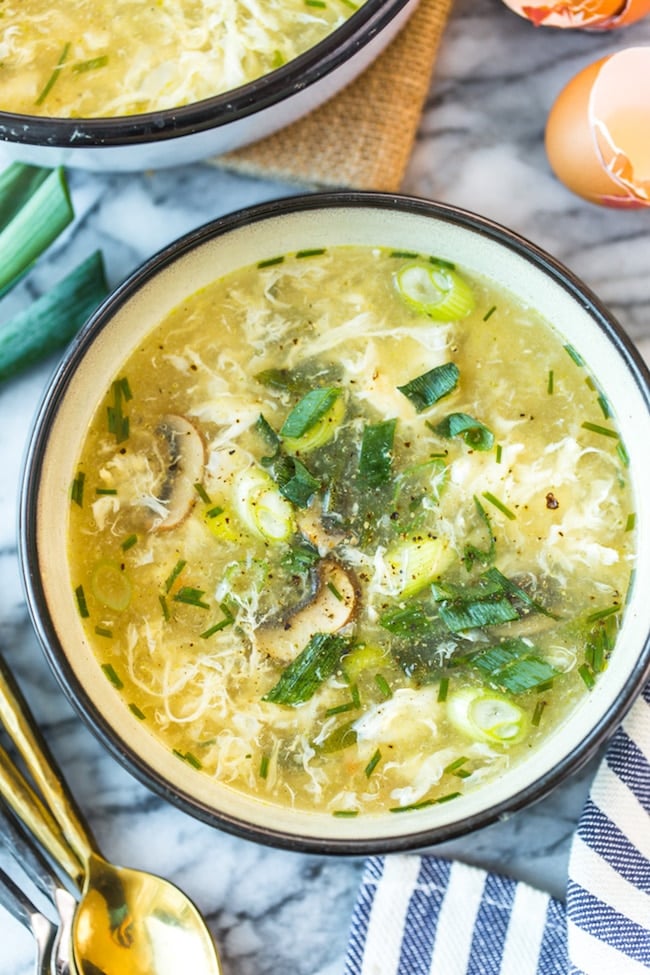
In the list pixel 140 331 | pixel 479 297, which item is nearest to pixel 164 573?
pixel 140 331

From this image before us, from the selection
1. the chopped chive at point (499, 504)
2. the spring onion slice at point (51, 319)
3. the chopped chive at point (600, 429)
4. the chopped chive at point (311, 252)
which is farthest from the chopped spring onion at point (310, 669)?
the spring onion slice at point (51, 319)

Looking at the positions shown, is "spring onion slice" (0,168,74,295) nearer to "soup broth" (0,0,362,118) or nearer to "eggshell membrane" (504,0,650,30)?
"soup broth" (0,0,362,118)

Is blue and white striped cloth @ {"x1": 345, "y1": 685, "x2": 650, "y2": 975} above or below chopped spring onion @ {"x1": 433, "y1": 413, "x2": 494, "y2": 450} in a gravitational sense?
below

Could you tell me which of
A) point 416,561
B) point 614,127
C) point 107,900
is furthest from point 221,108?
point 107,900

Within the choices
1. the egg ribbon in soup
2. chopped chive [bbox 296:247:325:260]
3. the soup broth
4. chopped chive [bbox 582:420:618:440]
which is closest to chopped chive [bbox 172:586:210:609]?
the egg ribbon in soup

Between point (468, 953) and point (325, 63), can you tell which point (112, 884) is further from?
point (325, 63)

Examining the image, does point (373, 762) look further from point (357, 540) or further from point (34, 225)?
point (34, 225)
